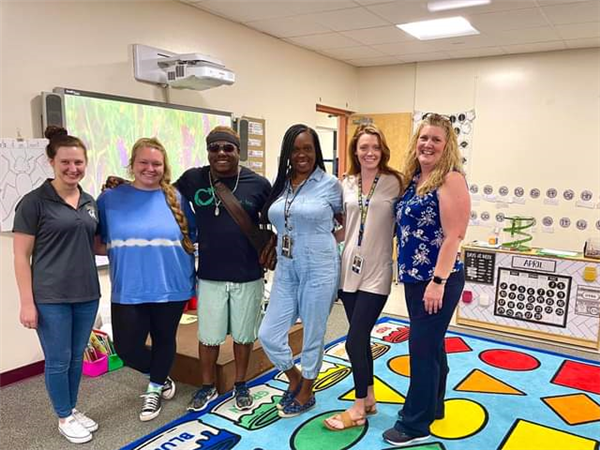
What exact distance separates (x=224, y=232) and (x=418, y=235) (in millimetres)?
945

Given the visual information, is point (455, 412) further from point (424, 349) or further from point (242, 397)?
point (242, 397)

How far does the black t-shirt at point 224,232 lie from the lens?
241cm

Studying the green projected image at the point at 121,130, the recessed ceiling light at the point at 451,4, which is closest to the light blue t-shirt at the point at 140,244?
the green projected image at the point at 121,130

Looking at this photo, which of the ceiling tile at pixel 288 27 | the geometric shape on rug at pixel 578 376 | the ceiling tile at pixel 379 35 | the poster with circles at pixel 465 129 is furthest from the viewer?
the poster with circles at pixel 465 129

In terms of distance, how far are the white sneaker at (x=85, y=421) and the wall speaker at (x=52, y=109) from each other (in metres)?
1.66

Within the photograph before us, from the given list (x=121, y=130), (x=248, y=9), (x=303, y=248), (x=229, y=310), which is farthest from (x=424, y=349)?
(x=248, y=9)

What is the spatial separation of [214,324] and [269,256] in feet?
1.50

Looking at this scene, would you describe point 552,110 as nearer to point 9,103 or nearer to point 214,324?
point 214,324

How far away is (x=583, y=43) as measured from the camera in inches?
185

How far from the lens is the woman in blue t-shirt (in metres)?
2.34

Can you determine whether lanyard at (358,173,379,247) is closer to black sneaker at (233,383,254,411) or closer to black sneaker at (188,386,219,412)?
black sneaker at (233,383,254,411)

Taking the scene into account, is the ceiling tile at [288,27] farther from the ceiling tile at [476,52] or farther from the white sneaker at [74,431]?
the white sneaker at [74,431]

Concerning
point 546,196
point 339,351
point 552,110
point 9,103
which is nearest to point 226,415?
point 339,351

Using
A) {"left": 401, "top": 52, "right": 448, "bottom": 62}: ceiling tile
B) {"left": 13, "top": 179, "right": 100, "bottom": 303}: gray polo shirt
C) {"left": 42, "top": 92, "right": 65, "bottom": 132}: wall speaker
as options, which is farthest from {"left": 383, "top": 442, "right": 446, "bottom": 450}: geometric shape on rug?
{"left": 401, "top": 52, "right": 448, "bottom": 62}: ceiling tile
